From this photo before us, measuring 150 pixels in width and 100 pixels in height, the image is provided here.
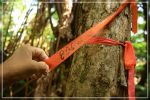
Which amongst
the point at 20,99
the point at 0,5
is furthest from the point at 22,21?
the point at 20,99

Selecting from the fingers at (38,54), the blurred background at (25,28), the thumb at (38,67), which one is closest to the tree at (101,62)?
the fingers at (38,54)

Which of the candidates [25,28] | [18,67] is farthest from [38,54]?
[25,28]

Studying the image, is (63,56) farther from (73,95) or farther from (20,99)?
(20,99)

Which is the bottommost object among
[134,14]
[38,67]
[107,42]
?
[38,67]

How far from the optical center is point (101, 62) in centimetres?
165

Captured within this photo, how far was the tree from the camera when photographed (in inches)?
64.8

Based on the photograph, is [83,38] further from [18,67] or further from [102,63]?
[18,67]

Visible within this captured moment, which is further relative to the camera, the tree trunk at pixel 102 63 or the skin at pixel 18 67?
the tree trunk at pixel 102 63

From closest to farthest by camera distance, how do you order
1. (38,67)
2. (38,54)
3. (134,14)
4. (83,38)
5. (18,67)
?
(18,67)
(38,67)
(38,54)
(83,38)
(134,14)

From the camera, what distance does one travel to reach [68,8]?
3045mm

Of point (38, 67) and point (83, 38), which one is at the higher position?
point (83, 38)

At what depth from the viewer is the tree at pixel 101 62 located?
165 cm

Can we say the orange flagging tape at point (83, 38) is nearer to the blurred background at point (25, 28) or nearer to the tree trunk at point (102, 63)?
the tree trunk at point (102, 63)

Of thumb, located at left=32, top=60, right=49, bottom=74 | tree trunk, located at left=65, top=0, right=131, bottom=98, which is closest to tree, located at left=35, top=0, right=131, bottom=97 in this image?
tree trunk, located at left=65, top=0, right=131, bottom=98
